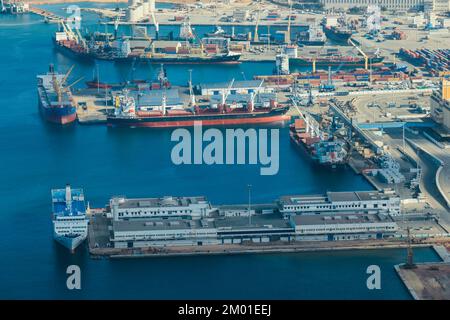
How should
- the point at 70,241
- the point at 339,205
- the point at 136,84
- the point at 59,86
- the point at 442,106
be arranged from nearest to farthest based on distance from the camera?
the point at 70,241 → the point at 339,205 → the point at 442,106 → the point at 59,86 → the point at 136,84

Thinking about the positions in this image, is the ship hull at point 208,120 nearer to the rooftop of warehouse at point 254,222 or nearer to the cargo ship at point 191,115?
the cargo ship at point 191,115

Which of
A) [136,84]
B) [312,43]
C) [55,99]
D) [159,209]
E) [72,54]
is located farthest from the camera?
[312,43]

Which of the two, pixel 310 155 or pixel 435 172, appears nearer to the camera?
pixel 435 172

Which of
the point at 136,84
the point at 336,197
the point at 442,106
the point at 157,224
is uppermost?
the point at 442,106

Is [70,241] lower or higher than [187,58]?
higher

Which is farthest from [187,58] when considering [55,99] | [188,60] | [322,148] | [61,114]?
[322,148]

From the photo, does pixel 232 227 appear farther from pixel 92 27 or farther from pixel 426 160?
pixel 92 27

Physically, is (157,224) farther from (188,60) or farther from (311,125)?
(188,60)
